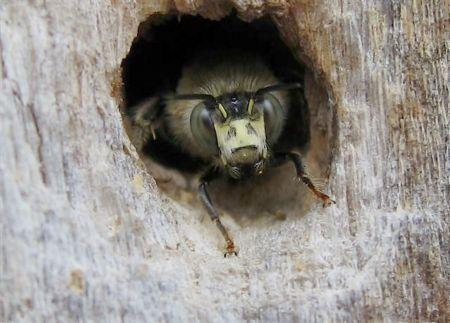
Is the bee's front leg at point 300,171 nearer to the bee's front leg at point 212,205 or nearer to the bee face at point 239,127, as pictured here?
the bee face at point 239,127

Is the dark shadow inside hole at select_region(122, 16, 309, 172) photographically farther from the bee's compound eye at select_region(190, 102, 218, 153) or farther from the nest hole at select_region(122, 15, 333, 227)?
the bee's compound eye at select_region(190, 102, 218, 153)

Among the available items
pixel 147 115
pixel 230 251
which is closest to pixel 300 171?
pixel 230 251

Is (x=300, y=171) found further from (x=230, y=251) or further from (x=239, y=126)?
(x=230, y=251)

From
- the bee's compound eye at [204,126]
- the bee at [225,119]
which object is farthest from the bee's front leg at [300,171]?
the bee's compound eye at [204,126]

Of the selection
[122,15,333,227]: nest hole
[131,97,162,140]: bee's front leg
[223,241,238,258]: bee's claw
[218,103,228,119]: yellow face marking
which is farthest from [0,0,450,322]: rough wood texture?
[131,97,162,140]: bee's front leg

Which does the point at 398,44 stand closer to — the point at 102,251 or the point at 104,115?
the point at 104,115

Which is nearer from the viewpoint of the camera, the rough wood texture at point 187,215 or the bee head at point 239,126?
the rough wood texture at point 187,215

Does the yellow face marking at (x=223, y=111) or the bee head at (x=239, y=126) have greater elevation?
the yellow face marking at (x=223, y=111)
